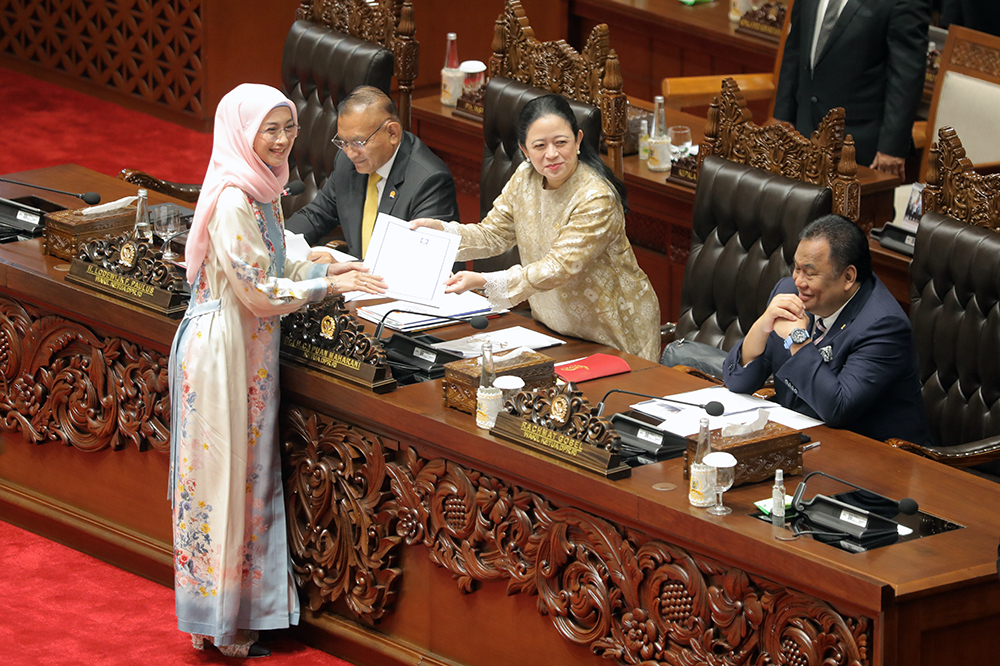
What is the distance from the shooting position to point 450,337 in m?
4.04

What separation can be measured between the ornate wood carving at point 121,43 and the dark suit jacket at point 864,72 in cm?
325

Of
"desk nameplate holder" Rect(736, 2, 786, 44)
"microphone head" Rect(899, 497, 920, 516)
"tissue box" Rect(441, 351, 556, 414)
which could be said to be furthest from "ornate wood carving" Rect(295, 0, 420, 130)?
"microphone head" Rect(899, 497, 920, 516)

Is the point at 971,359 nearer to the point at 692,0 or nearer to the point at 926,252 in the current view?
the point at 926,252

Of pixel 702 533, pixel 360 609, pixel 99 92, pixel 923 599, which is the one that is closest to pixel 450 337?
pixel 360 609

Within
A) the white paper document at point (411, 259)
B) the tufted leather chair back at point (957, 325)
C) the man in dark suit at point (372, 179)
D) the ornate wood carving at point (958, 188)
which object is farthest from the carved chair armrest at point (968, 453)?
the man in dark suit at point (372, 179)

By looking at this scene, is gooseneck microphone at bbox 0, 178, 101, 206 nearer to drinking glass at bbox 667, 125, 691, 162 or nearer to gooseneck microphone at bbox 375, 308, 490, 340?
gooseneck microphone at bbox 375, 308, 490, 340

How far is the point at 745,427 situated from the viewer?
3178 mm

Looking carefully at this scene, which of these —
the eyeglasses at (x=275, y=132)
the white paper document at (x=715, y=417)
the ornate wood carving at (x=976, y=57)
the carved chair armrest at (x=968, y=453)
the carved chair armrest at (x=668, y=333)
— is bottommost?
the carved chair armrest at (x=668, y=333)

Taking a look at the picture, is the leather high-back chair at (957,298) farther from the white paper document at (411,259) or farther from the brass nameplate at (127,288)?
the brass nameplate at (127,288)

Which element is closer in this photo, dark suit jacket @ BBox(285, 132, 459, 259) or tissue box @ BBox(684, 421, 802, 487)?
tissue box @ BBox(684, 421, 802, 487)

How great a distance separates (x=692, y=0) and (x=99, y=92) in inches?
127

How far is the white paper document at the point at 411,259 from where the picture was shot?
3.83 m

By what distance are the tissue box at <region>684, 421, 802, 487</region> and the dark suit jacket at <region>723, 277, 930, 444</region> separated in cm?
36

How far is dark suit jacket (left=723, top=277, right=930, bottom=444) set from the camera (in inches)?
140
